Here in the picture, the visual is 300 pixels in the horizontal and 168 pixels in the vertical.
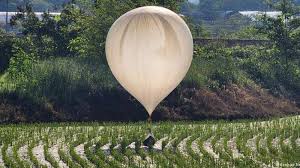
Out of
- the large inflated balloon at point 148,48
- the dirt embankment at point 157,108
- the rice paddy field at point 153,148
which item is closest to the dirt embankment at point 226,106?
the dirt embankment at point 157,108

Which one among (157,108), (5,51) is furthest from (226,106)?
(5,51)

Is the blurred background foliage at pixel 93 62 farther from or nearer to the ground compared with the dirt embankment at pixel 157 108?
farther from the ground

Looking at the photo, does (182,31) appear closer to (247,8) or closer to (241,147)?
(241,147)

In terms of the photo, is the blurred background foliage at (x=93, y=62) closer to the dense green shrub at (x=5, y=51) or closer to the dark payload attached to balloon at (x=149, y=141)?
the dense green shrub at (x=5, y=51)

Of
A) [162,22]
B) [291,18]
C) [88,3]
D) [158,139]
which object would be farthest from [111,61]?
[291,18]

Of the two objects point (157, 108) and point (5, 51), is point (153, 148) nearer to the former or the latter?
point (157, 108)

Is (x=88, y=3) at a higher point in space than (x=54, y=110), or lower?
higher
